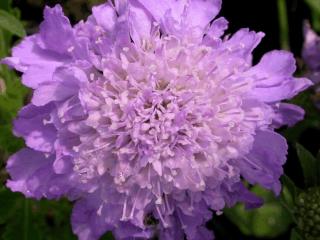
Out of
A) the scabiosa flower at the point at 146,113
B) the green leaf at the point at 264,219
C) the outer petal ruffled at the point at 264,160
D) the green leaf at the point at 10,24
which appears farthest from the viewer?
the green leaf at the point at 264,219

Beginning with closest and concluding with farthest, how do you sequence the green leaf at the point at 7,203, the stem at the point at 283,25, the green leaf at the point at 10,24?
1. the green leaf at the point at 10,24
2. the green leaf at the point at 7,203
3. the stem at the point at 283,25

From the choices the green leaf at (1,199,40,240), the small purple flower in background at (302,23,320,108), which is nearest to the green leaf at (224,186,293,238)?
the small purple flower in background at (302,23,320,108)

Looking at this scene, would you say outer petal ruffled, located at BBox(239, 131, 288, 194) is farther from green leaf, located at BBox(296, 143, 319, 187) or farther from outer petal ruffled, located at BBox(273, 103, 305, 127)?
green leaf, located at BBox(296, 143, 319, 187)

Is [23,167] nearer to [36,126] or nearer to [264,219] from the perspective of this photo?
[36,126]

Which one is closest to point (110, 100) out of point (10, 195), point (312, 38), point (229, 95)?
point (229, 95)

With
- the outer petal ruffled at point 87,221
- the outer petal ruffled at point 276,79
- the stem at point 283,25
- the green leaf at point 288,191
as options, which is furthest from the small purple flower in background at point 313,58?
the outer petal ruffled at point 87,221

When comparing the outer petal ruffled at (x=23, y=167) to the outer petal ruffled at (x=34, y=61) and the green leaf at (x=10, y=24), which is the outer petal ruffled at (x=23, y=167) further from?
the green leaf at (x=10, y=24)
